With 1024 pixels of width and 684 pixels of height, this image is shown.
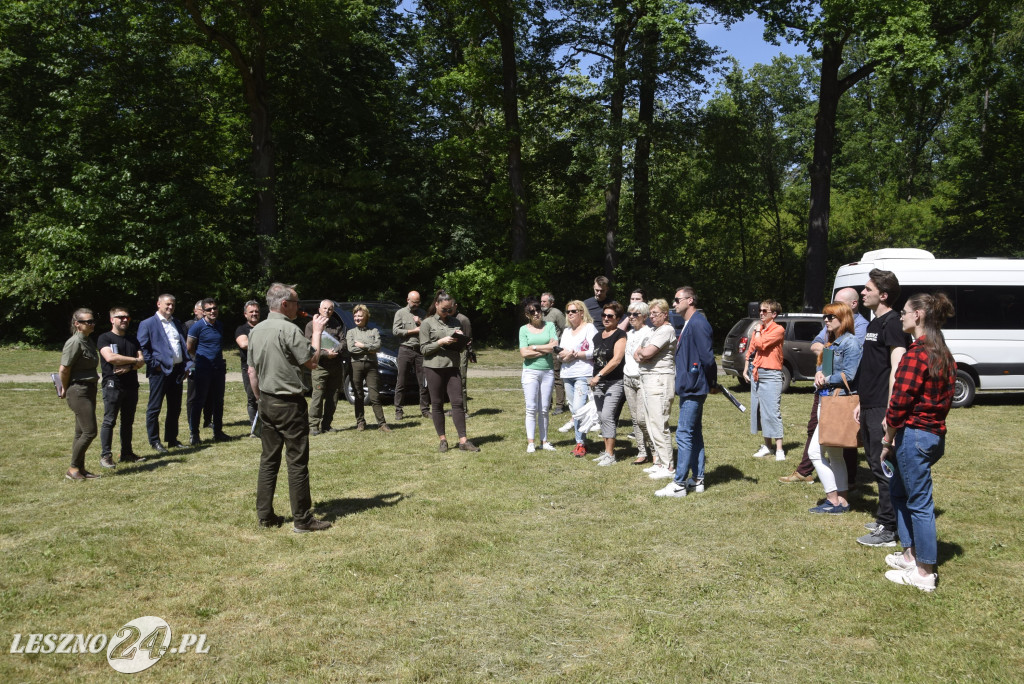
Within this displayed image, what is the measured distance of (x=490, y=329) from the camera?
27.7m

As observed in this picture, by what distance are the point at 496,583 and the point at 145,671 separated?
2247 millimetres

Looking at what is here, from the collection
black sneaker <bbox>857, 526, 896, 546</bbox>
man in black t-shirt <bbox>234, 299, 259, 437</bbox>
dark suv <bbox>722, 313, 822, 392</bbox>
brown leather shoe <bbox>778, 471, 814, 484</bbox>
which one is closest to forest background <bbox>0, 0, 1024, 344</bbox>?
dark suv <bbox>722, 313, 822, 392</bbox>

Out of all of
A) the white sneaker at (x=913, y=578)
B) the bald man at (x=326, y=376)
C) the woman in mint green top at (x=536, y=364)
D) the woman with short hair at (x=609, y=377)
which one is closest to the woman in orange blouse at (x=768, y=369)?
the woman with short hair at (x=609, y=377)

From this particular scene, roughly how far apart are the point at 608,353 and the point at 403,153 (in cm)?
1927

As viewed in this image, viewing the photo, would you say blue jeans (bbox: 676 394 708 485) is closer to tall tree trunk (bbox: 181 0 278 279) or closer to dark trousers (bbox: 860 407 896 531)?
dark trousers (bbox: 860 407 896 531)

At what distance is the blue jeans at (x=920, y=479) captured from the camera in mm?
5020

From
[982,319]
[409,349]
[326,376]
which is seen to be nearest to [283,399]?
[326,376]

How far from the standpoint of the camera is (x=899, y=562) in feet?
18.1

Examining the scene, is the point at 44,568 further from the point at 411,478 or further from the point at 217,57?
the point at 217,57

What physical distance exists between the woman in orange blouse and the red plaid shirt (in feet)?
12.7

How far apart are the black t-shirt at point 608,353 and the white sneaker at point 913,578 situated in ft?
13.8

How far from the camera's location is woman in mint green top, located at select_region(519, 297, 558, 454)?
9375 millimetres

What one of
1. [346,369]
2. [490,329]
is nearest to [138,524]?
[346,369]

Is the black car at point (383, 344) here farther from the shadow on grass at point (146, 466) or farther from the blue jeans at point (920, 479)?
the blue jeans at point (920, 479)
